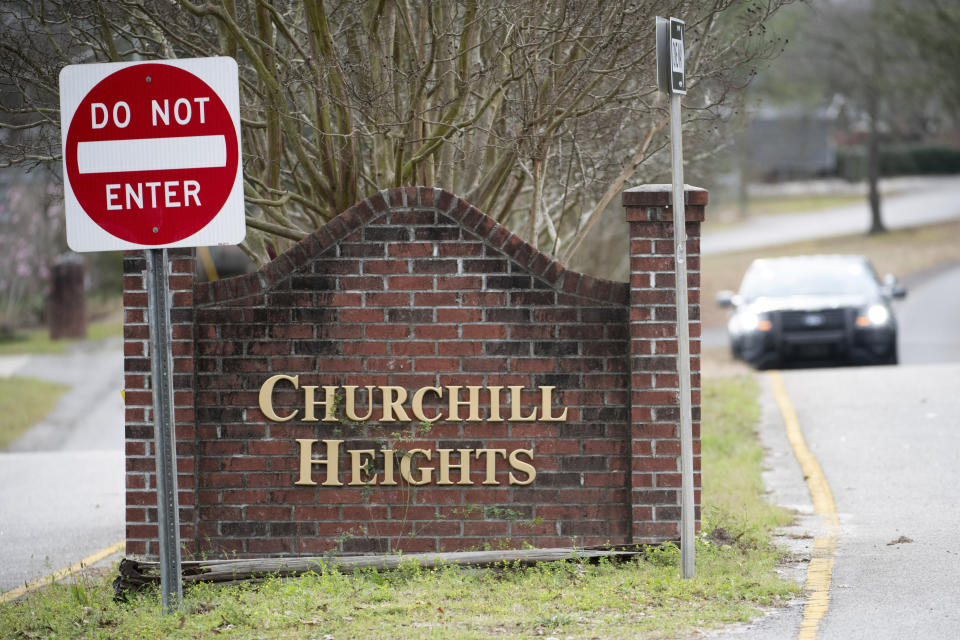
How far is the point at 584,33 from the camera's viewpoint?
808cm

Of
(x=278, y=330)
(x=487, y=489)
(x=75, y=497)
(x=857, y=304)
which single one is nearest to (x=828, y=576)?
(x=487, y=489)

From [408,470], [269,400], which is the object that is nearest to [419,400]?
[408,470]

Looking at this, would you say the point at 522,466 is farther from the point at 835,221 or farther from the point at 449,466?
the point at 835,221

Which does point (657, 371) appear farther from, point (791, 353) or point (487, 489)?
point (791, 353)

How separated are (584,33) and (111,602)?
4582 millimetres

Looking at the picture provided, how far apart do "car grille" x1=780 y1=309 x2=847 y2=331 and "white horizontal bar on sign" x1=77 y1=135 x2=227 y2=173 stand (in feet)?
38.4

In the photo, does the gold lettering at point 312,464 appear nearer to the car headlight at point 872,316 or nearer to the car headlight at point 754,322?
the car headlight at point 754,322

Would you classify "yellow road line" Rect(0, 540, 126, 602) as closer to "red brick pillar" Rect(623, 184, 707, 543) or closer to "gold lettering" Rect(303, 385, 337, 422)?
"gold lettering" Rect(303, 385, 337, 422)

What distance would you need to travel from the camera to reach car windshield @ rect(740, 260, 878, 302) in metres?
16.4

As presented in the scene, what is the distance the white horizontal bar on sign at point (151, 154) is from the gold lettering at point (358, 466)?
6.89ft

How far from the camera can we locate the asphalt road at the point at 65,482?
9.10m

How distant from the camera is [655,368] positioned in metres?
6.93

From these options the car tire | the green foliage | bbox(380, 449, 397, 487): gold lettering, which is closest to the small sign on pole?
bbox(380, 449, 397, 487): gold lettering

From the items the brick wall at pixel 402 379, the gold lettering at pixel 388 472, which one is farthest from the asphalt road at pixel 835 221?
the gold lettering at pixel 388 472
